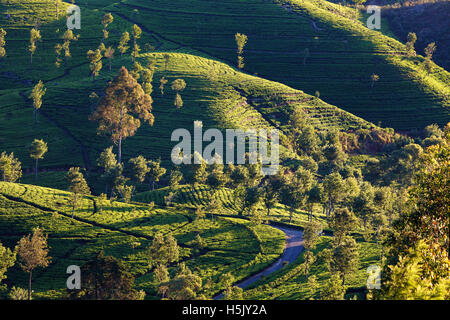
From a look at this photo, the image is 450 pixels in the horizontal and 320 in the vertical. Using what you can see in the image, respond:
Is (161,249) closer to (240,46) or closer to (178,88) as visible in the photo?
(178,88)

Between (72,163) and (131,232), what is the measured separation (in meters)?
49.8

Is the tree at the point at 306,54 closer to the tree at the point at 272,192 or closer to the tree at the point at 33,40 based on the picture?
the tree at the point at 272,192

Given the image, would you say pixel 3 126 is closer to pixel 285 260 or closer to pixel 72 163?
pixel 72 163

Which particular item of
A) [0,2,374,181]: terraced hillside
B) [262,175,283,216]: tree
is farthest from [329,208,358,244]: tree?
[0,2,374,181]: terraced hillside

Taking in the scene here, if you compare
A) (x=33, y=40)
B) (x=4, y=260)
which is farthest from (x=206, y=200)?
(x=33, y=40)

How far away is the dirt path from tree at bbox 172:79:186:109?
63.3 meters

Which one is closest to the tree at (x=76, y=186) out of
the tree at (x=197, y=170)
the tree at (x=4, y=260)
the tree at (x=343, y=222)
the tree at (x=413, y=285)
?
the tree at (x=4, y=260)

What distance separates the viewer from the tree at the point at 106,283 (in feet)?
179

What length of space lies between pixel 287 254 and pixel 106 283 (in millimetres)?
37512

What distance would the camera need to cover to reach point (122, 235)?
78438mm

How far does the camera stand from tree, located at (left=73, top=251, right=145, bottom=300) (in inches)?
2149

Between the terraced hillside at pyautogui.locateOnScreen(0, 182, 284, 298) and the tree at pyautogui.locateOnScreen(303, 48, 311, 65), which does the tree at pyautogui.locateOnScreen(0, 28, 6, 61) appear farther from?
the tree at pyautogui.locateOnScreen(303, 48, 311, 65)

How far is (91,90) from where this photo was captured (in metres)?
148
